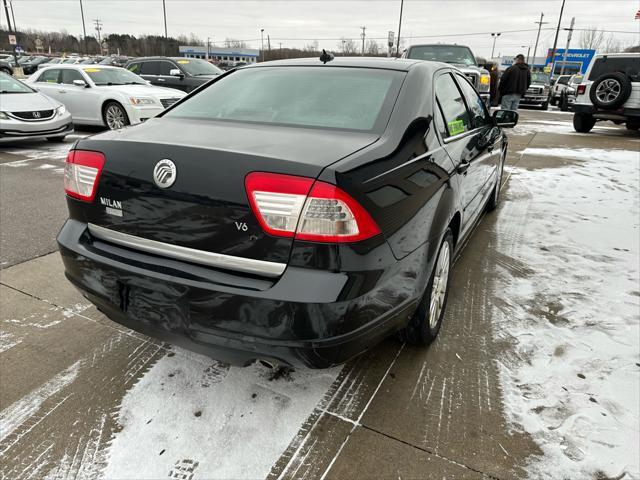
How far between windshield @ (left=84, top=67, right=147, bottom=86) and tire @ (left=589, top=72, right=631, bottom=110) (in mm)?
10502

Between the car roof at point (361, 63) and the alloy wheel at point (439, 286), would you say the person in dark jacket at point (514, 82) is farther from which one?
the alloy wheel at point (439, 286)

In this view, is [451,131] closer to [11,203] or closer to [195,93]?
[195,93]

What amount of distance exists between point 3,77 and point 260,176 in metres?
9.45

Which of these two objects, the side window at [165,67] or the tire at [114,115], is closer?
the tire at [114,115]

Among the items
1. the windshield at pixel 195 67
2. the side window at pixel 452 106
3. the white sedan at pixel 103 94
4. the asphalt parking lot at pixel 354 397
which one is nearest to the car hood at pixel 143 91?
the white sedan at pixel 103 94

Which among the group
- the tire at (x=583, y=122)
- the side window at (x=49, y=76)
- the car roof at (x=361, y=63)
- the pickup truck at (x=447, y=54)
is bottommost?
the tire at (x=583, y=122)

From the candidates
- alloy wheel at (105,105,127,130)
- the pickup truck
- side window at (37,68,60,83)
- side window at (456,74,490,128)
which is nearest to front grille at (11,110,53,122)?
alloy wheel at (105,105,127,130)

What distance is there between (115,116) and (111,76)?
57.1 inches

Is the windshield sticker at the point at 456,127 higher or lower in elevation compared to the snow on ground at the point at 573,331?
higher

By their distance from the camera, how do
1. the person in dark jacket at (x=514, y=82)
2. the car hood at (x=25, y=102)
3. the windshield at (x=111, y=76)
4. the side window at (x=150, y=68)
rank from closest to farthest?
the car hood at (x=25, y=102)
the windshield at (x=111, y=76)
the person in dark jacket at (x=514, y=82)
the side window at (x=150, y=68)

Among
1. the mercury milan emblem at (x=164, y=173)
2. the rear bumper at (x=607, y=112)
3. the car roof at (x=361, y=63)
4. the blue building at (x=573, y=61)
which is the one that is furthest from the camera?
the blue building at (x=573, y=61)

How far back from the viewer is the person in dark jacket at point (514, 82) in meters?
11.1

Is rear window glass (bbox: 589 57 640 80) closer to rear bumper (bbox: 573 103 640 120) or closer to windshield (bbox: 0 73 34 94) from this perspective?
rear bumper (bbox: 573 103 640 120)

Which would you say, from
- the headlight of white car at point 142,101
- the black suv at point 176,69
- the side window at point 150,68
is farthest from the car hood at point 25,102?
the side window at point 150,68
